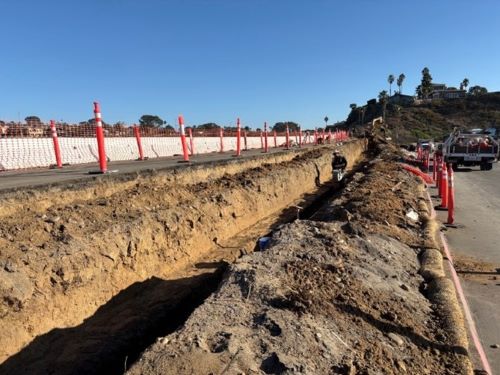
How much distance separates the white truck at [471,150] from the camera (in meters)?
23.4

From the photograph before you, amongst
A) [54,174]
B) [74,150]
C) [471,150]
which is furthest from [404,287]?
[471,150]

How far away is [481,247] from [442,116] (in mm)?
116884

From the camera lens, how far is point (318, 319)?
12.8ft

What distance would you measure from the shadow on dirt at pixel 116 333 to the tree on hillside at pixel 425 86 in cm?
15208

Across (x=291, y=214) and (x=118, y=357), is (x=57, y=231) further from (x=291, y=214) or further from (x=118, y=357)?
(x=291, y=214)

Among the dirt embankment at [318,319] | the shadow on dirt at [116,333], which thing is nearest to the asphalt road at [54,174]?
the shadow on dirt at [116,333]

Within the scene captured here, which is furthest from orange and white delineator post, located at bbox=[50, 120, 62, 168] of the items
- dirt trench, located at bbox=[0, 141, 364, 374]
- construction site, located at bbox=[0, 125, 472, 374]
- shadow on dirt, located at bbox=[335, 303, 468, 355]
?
shadow on dirt, located at bbox=[335, 303, 468, 355]

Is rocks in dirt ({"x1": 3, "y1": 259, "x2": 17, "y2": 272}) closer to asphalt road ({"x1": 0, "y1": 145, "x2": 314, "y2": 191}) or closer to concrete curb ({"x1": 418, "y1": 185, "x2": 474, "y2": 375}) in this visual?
asphalt road ({"x1": 0, "y1": 145, "x2": 314, "y2": 191})

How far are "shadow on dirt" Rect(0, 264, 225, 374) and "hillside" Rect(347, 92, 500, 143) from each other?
95261 millimetres

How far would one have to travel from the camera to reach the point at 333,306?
4215 millimetres

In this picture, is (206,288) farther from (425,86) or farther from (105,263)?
(425,86)

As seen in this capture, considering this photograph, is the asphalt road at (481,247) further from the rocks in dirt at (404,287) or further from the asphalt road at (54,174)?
the asphalt road at (54,174)

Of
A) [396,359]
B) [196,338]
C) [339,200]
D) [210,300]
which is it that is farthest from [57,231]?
[339,200]

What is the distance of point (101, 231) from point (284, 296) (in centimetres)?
334
